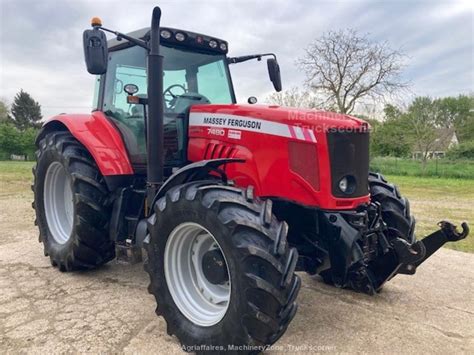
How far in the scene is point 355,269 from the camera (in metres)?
3.44

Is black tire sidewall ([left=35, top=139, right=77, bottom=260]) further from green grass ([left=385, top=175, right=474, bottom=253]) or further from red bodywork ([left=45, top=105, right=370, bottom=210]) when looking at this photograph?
green grass ([left=385, top=175, right=474, bottom=253])

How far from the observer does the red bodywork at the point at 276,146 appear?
2877 mm

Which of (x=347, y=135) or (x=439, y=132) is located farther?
(x=439, y=132)

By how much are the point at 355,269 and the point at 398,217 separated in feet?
2.29

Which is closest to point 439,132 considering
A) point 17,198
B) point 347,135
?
point 17,198

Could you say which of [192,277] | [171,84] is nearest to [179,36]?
[171,84]

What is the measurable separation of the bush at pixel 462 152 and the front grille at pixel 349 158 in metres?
27.7

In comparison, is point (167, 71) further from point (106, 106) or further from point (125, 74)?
point (106, 106)

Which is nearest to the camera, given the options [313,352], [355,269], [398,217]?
[313,352]

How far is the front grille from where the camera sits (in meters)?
2.88

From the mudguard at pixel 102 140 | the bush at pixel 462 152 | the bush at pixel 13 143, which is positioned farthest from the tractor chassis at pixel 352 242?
the bush at pixel 13 143

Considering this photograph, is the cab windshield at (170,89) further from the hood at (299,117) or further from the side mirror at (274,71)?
the hood at (299,117)

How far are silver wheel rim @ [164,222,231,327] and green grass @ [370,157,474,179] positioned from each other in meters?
17.7

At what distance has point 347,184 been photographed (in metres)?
2.97
